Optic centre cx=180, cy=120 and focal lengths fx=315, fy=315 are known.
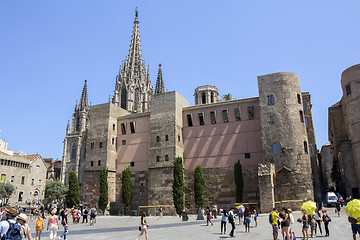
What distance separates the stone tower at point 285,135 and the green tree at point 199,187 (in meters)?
7.13

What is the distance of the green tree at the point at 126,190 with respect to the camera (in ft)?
123

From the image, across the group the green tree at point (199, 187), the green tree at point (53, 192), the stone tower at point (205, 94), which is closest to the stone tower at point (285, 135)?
the green tree at point (199, 187)

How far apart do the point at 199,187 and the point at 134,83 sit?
54.0 m

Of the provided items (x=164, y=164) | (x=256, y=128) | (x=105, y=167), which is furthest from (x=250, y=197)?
(x=105, y=167)

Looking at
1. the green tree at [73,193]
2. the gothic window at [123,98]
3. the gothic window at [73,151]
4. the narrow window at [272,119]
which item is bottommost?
the green tree at [73,193]

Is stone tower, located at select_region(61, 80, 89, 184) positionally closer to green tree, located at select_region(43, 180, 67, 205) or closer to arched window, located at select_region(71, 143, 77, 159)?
arched window, located at select_region(71, 143, 77, 159)

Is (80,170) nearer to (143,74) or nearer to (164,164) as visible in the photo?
(143,74)

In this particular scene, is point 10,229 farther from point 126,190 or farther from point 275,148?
point 126,190

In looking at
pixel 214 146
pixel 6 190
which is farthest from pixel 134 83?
pixel 214 146

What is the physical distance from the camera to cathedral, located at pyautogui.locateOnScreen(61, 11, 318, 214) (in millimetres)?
32062

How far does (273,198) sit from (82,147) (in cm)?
5848

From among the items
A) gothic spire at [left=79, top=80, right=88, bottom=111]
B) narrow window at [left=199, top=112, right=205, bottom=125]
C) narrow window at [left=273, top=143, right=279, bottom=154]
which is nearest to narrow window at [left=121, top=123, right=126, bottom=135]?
narrow window at [left=199, top=112, right=205, bottom=125]

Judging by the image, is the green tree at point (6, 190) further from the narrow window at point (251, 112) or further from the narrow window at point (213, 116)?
the narrow window at point (251, 112)

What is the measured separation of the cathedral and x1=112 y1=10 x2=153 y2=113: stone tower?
1483 inches
